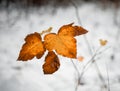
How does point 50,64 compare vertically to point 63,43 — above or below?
below

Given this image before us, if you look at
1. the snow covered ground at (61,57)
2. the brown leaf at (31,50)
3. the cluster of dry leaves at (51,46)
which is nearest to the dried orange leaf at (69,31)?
the cluster of dry leaves at (51,46)

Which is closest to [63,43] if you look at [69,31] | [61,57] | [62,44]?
[62,44]

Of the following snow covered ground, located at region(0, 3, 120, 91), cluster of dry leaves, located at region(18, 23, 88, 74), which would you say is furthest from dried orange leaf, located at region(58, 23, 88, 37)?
snow covered ground, located at region(0, 3, 120, 91)

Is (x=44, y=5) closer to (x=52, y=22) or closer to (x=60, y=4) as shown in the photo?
(x=60, y=4)

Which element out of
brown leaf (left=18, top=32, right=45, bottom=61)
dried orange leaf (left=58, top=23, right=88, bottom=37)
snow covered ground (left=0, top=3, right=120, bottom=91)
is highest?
dried orange leaf (left=58, top=23, right=88, bottom=37)

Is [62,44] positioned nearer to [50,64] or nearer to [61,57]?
[50,64]

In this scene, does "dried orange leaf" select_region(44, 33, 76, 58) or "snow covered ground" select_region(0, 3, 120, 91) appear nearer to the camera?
"dried orange leaf" select_region(44, 33, 76, 58)

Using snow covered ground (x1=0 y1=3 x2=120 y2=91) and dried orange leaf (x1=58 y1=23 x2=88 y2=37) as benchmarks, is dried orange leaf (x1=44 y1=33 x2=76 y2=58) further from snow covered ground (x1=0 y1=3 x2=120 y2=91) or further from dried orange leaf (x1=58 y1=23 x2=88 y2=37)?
snow covered ground (x1=0 y1=3 x2=120 y2=91)
